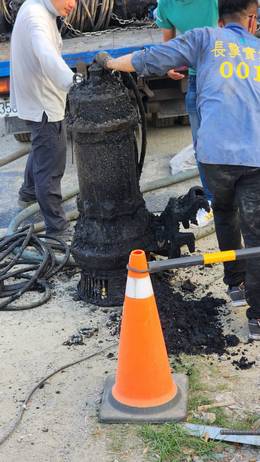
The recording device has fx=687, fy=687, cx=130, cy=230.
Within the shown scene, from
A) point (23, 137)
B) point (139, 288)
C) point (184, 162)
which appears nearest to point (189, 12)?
point (184, 162)

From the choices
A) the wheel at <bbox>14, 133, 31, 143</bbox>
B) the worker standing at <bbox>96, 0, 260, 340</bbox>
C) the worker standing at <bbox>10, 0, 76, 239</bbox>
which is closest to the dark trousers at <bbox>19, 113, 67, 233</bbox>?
the worker standing at <bbox>10, 0, 76, 239</bbox>

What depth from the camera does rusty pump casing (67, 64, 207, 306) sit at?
413 centimetres

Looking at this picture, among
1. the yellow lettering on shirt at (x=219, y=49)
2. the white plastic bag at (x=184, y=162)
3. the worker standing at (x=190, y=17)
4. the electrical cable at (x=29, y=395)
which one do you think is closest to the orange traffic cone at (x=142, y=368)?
the electrical cable at (x=29, y=395)

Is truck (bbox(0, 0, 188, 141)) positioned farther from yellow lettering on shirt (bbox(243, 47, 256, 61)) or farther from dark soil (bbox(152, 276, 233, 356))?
yellow lettering on shirt (bbox(243, 47, 256, 61))

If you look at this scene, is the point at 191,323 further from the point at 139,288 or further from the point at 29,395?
the point at 29,395

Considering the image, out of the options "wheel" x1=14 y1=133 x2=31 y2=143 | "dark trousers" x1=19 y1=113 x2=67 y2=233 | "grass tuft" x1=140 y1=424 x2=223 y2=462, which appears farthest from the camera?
"wheel" x1=14 y1=133 x2=31 y2=143

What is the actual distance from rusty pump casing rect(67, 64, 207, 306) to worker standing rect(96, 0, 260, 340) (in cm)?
39

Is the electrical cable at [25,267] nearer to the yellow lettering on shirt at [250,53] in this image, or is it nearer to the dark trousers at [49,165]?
the dark trousers at [49,165]

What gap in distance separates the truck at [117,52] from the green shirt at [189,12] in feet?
3.84

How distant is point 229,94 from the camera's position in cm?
360

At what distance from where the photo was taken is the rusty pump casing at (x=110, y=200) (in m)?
4.13

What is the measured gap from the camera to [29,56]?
17.0 feet

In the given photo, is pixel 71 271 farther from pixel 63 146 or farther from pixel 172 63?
pixel 172 63

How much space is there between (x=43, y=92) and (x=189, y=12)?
4.12 ft
